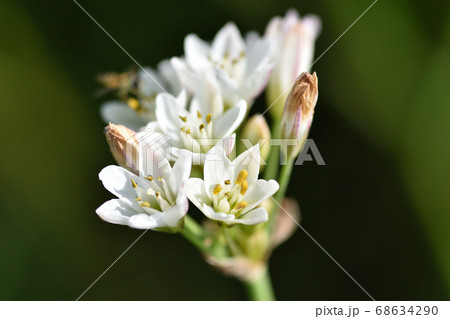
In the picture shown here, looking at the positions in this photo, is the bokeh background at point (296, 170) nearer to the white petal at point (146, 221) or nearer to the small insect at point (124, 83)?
the small insect at point (124, 83)

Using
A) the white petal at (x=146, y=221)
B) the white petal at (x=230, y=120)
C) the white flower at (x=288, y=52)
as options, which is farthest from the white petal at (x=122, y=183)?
the white flower at (x=288, y=52)

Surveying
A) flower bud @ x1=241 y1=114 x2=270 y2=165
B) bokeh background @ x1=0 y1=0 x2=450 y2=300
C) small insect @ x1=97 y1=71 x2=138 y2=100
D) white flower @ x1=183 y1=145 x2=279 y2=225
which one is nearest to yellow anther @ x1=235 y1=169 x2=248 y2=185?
white flower @ x1=183 y1=145 x2=279 y2=225

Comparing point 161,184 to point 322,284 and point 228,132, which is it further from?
point 322,284

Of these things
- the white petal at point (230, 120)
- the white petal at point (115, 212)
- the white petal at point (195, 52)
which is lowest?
the white petal at point (115, 212)

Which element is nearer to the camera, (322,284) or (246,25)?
(322,284)

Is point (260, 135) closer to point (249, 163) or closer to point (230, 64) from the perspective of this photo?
point (249, 163)

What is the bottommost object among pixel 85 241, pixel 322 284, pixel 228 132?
pixel 322 284

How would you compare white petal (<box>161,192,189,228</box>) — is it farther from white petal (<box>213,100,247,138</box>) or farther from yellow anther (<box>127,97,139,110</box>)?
yellow anther (<box>127,97,139,110</box>)

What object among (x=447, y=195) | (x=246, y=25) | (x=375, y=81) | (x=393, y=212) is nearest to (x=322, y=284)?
(x=393, y=212)
